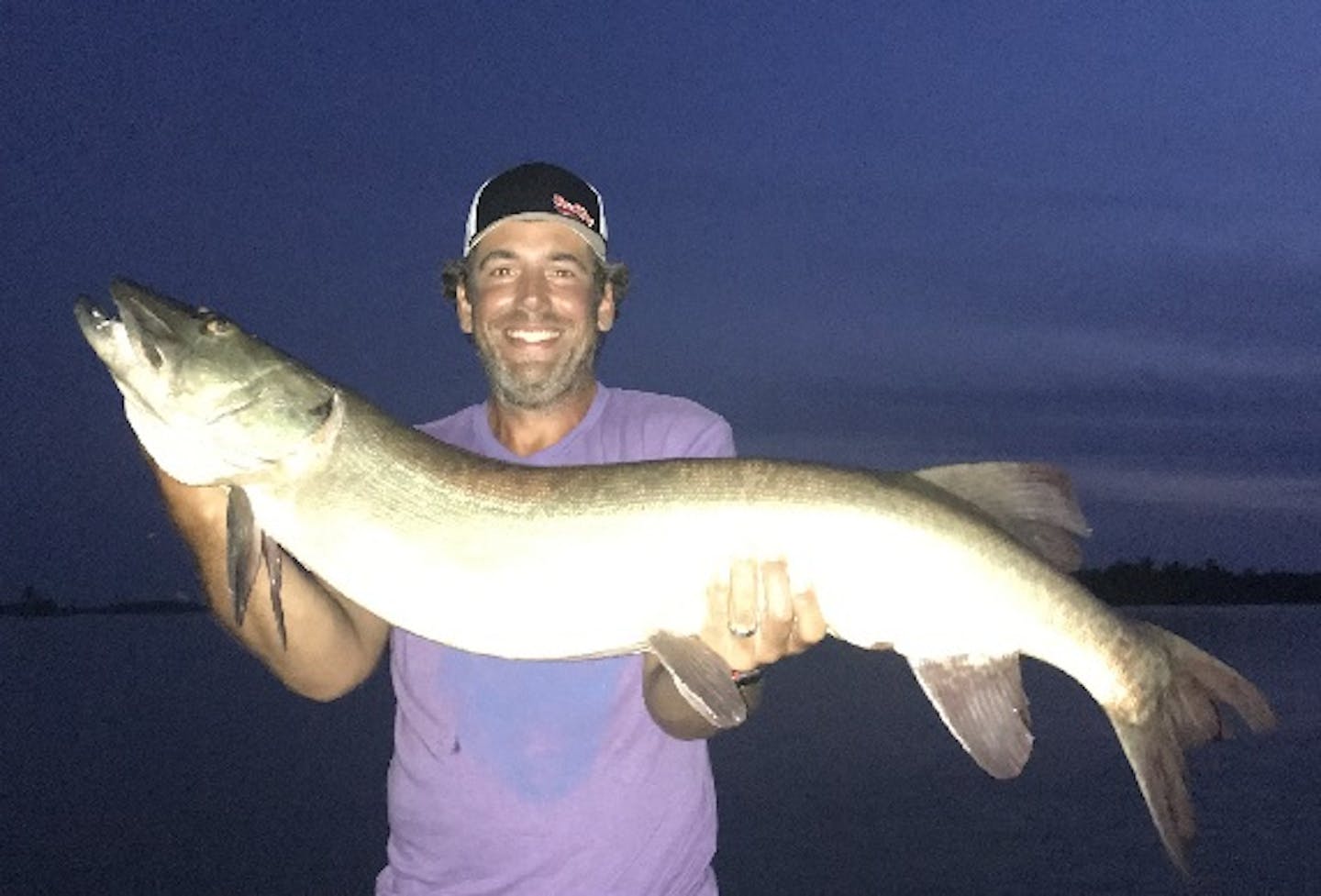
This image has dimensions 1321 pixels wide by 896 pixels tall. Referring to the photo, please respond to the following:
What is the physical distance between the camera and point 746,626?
3.47 metres

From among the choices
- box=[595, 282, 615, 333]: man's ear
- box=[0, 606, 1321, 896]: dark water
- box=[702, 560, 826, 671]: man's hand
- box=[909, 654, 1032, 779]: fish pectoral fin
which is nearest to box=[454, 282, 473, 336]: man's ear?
box=[595, 282, 615, 333]: man's ear

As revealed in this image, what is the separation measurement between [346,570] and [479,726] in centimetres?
65

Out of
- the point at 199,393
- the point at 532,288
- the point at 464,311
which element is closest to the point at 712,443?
the point at 532,288

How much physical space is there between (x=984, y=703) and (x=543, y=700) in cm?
139

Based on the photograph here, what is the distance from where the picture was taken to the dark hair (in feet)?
14.2

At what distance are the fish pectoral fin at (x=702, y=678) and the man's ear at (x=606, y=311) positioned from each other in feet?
4.73

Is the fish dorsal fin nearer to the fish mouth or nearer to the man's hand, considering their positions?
the man's hand

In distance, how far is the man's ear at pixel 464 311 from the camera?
4363 millimetres

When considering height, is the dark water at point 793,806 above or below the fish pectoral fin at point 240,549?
below

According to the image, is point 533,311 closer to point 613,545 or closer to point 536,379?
point 536,379

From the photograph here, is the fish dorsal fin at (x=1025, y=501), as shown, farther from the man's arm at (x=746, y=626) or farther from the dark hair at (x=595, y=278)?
the dark hair at (x=595, y=278)

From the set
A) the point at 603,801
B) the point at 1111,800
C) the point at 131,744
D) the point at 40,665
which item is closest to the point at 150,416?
the point at 603,801

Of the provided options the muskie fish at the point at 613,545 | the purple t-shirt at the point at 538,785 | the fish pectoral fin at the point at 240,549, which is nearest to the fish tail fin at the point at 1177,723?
the muskie fish at the point at 613,545

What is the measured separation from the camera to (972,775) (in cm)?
3047
